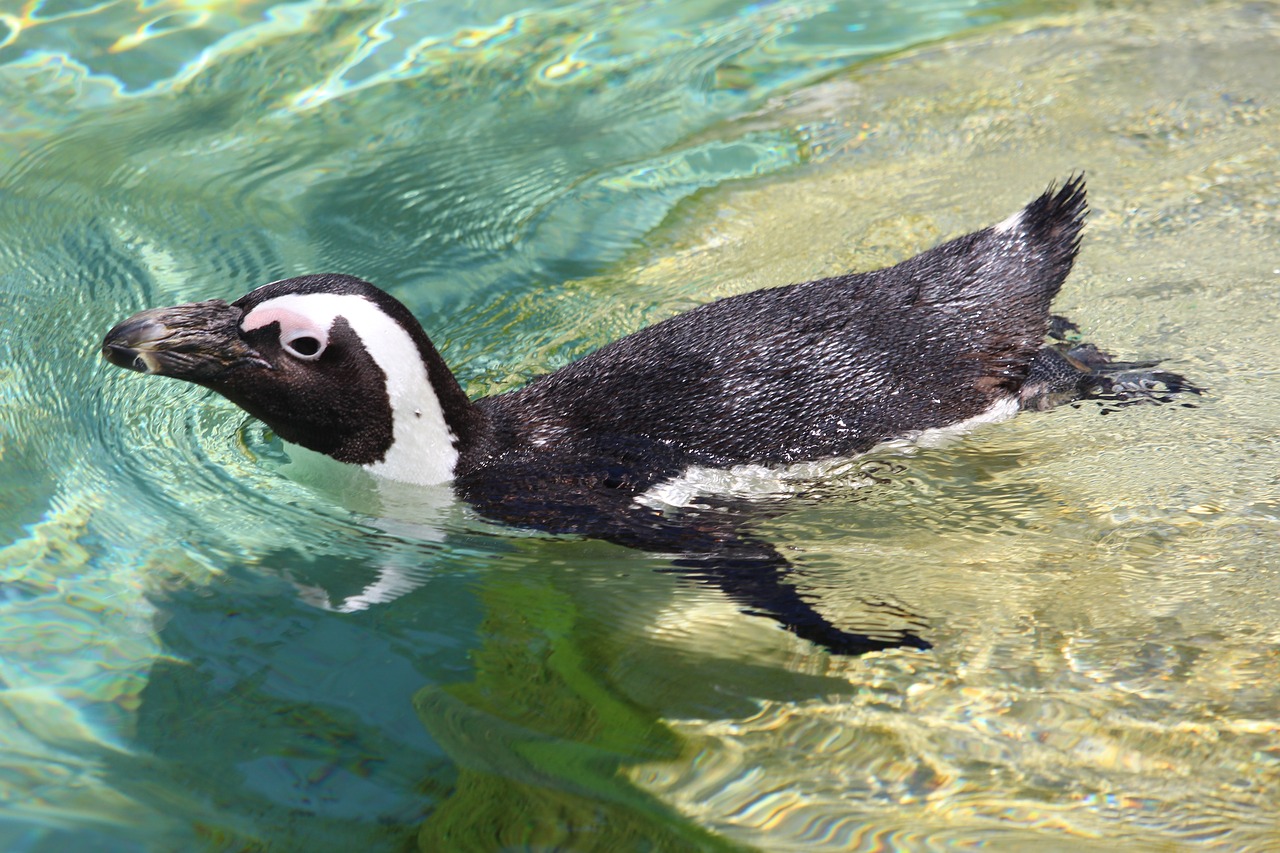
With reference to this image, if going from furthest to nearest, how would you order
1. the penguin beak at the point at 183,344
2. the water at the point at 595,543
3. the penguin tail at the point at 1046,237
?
the penguin tail at the point at 1046,237 → the penguin beak at the point at 183,344 → the water at the point at 595,543

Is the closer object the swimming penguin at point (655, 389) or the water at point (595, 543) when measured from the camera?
the water at point (595, 543)

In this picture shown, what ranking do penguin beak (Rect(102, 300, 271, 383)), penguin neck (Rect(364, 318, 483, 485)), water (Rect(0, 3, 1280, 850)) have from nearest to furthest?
water (Rect(0, 3, 1280, 850)) → penguin beak (Rect(102, 300, 271, 383)) → penguin neck (Rect(364, 318, 483, 485))

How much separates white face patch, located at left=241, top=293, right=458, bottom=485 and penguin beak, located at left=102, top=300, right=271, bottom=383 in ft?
0.20

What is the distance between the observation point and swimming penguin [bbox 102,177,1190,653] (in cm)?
308

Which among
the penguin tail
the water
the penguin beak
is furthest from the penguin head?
the penguin tail

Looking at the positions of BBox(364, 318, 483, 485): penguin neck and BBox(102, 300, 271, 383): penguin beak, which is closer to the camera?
BBox(102, 300, 271, 383): penguin beak

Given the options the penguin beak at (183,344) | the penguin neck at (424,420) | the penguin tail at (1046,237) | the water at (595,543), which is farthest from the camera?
the penguin tail at (1046,237)

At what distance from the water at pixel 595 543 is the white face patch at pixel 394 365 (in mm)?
125

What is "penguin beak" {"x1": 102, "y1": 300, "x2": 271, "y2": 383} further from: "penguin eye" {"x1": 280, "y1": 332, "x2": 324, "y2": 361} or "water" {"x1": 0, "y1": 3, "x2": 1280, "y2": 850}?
"water" {"x1": 0, "y1": 3, "x2": 1280, "y2": 850}

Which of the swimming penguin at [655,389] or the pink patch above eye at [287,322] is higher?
the pink patch above eye at [287,322]

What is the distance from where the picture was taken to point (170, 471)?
3.56 metres

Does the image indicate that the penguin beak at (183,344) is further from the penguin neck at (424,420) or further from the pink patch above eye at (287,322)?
the penguin neck at (424,420)

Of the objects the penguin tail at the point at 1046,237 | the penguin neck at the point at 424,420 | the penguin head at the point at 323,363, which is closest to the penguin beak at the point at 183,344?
the penguin head at the point at 323,363

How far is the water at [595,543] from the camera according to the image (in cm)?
257
